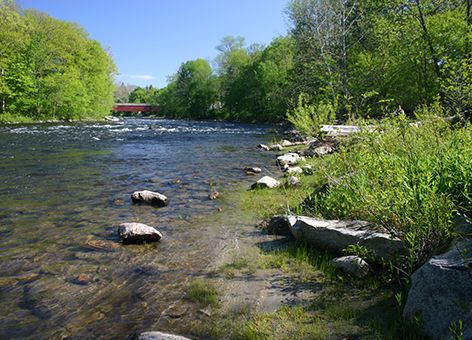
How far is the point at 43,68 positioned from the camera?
48469 mm

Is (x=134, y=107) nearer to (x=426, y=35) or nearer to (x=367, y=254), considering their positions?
(x=426, y=35)

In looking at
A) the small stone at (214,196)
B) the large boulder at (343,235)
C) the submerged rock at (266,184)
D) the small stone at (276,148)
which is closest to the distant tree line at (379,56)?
the large boulder at (343,235)

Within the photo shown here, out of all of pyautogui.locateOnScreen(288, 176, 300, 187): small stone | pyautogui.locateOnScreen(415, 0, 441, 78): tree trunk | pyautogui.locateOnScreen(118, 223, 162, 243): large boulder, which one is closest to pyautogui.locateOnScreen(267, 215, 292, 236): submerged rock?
pyautogui.locateOnScreen(118, 223, 162, 243): large boulder

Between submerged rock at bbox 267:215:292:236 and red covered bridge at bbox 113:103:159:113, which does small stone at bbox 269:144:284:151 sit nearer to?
submerged rock at bbox 267:215:292:236

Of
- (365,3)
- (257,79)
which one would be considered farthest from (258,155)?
(257,79)

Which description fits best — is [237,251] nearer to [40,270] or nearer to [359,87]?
[40,270]

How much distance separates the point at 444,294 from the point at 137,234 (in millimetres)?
4974

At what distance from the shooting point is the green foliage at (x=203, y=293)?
14.4 feet

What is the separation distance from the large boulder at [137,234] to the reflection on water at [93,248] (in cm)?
17

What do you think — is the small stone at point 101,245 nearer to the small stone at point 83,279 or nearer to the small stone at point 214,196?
the small stone at point 83,279

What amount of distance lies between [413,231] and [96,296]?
4.16 meters

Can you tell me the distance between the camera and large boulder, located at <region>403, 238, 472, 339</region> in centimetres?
292

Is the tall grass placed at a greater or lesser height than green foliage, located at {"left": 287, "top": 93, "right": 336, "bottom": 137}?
lesser

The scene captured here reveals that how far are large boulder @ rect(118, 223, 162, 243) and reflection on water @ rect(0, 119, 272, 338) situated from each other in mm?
167
